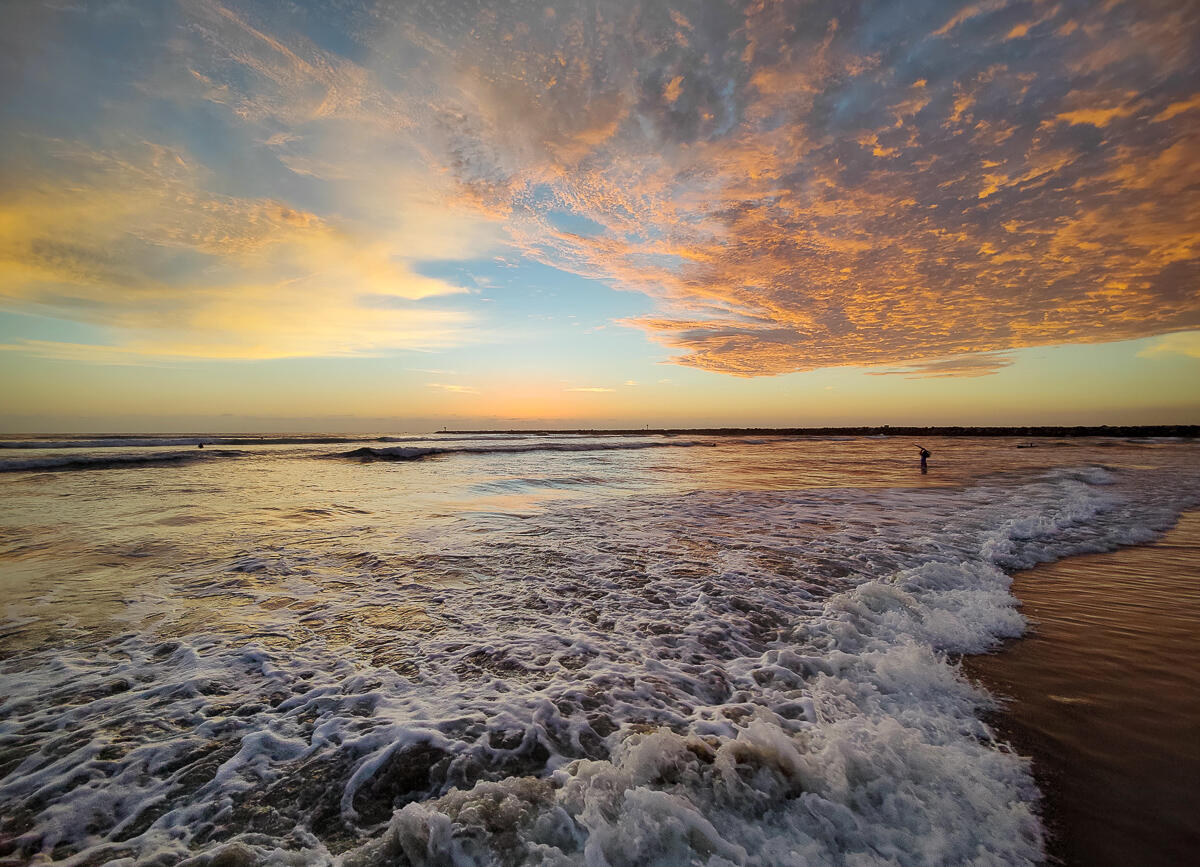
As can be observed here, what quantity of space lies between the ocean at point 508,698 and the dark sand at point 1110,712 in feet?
0.80

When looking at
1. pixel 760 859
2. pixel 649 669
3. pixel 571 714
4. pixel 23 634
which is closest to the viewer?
pixel 760 859

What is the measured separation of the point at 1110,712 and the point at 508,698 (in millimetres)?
4792

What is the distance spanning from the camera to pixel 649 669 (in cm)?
448

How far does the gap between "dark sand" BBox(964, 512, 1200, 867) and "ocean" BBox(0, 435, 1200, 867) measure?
24 cm

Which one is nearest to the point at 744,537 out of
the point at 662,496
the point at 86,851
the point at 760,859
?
the point at 662,496

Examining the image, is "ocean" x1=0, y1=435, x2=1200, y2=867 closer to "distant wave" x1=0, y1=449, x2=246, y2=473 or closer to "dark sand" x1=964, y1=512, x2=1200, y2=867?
"dark sand" x1=964, y1=512, x2=1200, y2=867

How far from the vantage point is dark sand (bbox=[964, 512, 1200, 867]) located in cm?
262

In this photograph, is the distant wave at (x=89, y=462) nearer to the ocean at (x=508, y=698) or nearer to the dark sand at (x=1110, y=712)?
the ocean at (x=508, y=698)

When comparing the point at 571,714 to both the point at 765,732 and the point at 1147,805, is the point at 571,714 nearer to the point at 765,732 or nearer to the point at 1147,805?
the point at 765,732

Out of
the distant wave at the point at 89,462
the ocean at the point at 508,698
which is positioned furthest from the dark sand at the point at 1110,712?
the distant wave at the point at 89,462

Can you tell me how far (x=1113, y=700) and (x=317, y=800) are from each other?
604cm

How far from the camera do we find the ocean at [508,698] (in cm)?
263

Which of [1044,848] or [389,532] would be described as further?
[389,532]

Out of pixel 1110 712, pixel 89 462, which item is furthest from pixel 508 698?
pixel 89 462
